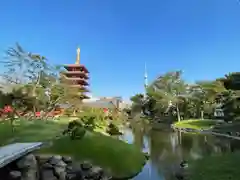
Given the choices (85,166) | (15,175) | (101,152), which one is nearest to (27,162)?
(15,175)

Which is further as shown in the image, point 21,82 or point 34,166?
point 21,82

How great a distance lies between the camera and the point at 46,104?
88.3 ft

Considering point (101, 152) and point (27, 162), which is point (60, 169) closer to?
point (27, 162)

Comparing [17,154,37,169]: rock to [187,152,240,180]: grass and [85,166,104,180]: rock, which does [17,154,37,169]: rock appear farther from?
[187,152,240,180]: grass

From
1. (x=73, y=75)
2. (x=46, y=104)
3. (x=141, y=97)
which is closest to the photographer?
(x=46, y=104)

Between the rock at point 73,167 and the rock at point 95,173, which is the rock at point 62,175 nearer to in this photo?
the rock at point 73,167

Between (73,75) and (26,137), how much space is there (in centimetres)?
4058

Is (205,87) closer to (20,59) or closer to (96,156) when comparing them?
(20,59)

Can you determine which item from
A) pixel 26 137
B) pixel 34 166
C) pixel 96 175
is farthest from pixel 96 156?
pixel 26 137

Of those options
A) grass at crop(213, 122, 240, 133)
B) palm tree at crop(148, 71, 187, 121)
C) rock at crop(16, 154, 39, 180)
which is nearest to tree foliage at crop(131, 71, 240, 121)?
palm tree at crop(148, 71, 187, 121)

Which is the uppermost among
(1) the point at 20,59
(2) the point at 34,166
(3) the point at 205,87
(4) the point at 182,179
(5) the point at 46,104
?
(1) the point at 20,59

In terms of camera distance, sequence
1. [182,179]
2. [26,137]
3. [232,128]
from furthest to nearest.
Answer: [232,128]
[26,137]
[182,179]

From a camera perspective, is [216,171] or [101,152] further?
[101,152]

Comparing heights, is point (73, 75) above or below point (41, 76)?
above
